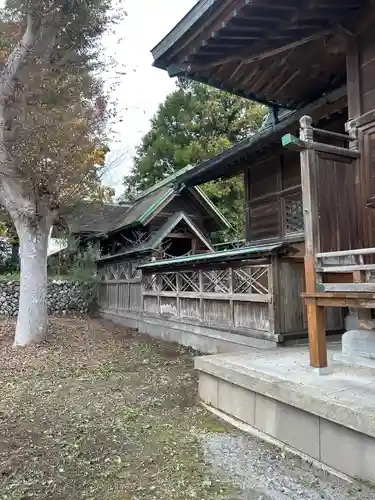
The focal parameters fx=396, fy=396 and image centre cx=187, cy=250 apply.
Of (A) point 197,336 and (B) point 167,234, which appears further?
(B) point 167,234

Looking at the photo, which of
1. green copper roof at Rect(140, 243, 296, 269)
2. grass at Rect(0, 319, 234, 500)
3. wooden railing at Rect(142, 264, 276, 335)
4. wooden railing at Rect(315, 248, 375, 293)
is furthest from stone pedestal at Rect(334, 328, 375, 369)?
green copper roof at Rect(140, 243, 296, 269)

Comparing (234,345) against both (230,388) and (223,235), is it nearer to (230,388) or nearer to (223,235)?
(230,388)

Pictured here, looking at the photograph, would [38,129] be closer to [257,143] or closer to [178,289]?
[178,289]

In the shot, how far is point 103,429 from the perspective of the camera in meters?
4.27

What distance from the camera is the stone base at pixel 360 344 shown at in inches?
157

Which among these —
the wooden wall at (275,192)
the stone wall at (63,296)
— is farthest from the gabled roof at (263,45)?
the stone wall at (63,296)

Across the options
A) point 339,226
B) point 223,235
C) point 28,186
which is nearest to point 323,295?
point 339,226

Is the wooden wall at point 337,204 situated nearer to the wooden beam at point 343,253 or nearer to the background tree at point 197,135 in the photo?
the wooden beam at point 343,253

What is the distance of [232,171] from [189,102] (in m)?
17.2

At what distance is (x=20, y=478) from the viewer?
3.20 meters

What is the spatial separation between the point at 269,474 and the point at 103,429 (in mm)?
1936

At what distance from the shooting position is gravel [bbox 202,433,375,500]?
2.79 metres

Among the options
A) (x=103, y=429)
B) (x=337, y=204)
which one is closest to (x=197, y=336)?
(x=103, y=429)

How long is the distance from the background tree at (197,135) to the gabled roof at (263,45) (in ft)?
48.3
